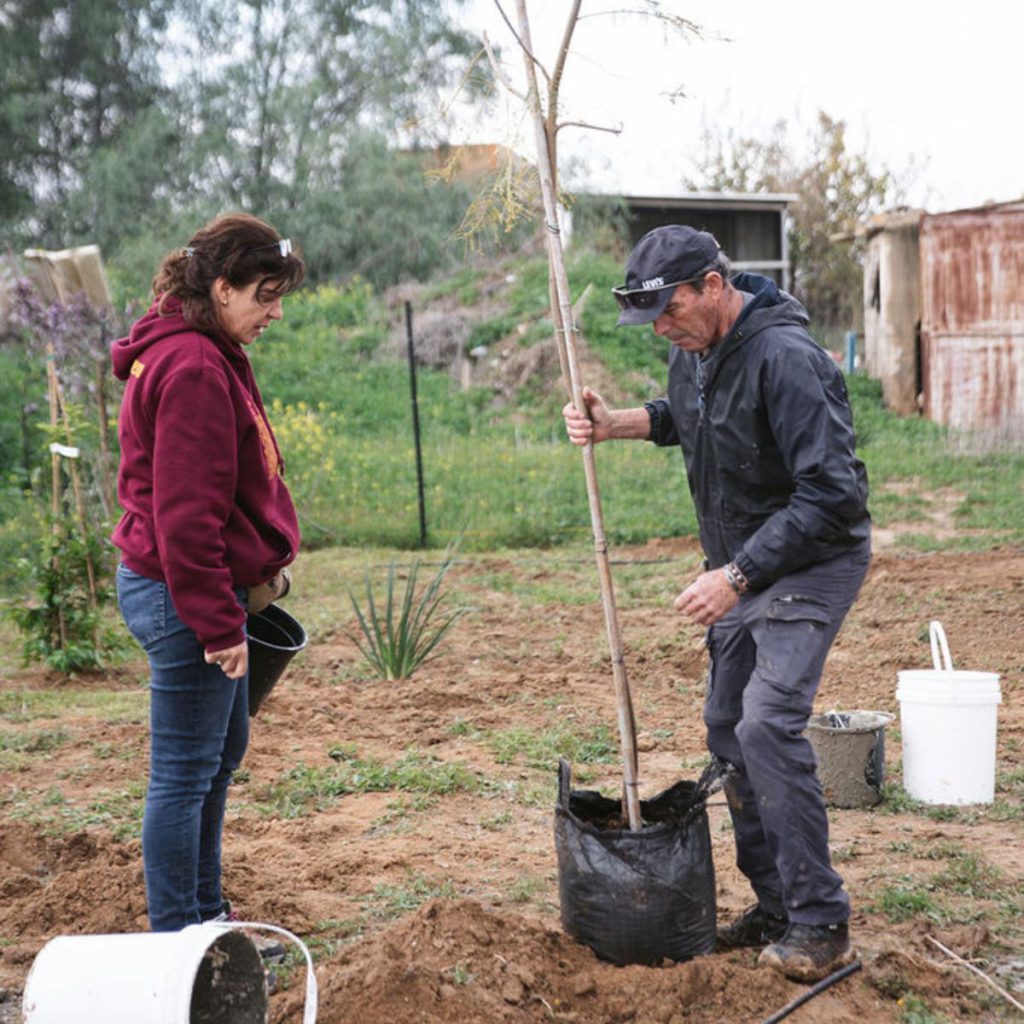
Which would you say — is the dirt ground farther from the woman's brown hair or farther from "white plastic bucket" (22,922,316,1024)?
the woman's brown hair

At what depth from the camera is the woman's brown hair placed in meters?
3.01

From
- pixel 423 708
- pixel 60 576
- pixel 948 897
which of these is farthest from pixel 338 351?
pixel 948 897

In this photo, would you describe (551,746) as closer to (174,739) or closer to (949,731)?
(949,731)

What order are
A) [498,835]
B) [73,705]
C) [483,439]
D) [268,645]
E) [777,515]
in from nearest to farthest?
1. [777,515]
2. [268,645]
3. [498,835]
4. [73,705]
5. [483,439]

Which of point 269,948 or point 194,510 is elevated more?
point 194,510

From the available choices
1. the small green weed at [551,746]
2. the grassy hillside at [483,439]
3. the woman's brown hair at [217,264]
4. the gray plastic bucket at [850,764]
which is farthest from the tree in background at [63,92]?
the woman's brown hair at [217,264]

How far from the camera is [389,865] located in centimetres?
423

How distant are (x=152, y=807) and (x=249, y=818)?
5.72 ft

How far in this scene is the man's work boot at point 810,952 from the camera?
10.3 ft

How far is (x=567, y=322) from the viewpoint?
328 centimetres

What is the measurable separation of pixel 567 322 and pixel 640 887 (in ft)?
4.65

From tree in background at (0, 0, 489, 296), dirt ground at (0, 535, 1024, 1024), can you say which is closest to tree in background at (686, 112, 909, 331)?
tree in background at (0, 0, 489, 296)

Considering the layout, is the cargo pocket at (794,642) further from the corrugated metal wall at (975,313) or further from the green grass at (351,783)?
the corrugated metal wall at (975,313)

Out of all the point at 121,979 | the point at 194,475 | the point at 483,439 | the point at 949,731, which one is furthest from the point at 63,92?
the point at 121,979
